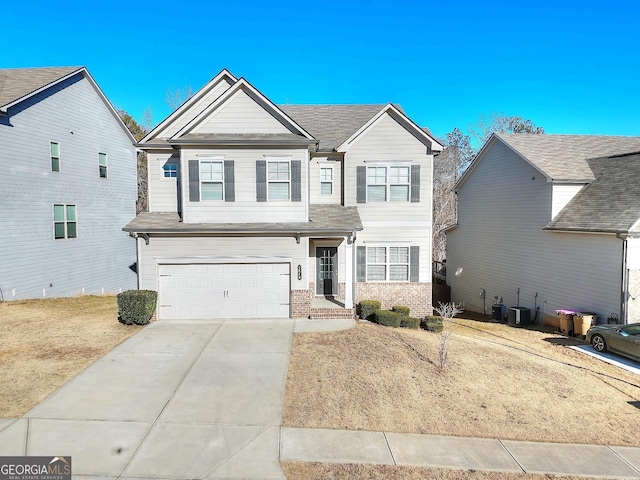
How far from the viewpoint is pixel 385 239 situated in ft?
53.1

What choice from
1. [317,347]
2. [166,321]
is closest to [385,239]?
[317,347]

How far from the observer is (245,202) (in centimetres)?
1409

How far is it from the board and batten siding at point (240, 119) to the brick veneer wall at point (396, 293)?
23.8 feet

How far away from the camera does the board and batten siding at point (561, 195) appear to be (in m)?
17.0

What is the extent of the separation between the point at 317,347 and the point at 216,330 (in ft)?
12.2

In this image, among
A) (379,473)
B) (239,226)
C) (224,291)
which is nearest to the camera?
(379,473)

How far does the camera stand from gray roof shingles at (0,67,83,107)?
1742 centimetres

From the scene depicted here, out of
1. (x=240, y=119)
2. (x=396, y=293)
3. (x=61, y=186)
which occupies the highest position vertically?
(x=240, y=119)

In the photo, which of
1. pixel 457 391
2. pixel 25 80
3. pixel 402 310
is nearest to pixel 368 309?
pixel 402 310

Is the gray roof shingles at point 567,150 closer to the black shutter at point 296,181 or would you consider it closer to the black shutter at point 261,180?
the black shutter at point 296,181

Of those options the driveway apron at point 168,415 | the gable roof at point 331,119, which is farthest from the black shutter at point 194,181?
the driveway apron at point 168,415

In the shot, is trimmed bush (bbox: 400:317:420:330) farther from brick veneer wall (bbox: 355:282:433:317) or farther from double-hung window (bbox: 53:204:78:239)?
double-hung window (bbox: 53:204:78:239)

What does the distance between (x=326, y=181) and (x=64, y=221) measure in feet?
46.3

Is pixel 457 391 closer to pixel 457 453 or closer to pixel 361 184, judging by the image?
pixel 457 453
